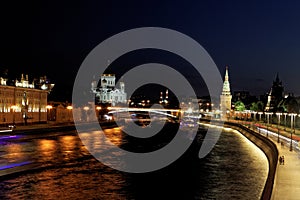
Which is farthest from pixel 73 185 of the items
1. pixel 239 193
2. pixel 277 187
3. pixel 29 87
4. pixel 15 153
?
pixel 29 87

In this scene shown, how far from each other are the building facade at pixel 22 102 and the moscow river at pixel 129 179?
46.7ft

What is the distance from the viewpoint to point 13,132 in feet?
122

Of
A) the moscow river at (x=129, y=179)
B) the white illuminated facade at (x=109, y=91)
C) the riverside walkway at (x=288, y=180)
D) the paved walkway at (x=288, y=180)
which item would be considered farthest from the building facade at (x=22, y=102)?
the white illuminated facade at (x=109, y=91)

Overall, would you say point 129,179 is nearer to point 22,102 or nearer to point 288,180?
point 288,180

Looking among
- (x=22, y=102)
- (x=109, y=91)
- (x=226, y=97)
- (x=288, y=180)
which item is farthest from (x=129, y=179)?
(x=109, y=91)

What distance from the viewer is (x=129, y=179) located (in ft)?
66.3

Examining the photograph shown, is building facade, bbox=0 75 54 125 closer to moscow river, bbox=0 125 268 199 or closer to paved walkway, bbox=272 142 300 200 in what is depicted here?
moscow river, bbox=0 125 268 199

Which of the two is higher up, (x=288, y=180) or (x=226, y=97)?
(x=226, y=97)

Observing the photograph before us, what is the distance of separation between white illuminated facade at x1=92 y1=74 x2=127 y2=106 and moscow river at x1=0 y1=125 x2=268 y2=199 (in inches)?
3724

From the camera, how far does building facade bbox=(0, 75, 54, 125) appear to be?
43.4 metres

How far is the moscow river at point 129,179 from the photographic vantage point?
55.6ft

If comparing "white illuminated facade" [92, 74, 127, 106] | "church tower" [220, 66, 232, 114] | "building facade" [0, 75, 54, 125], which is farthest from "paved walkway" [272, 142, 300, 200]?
"white illuminated facade" [92, 74, 127, 106]

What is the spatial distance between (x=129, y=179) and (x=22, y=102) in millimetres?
29705

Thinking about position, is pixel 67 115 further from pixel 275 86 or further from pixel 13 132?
pixel 275 86
